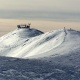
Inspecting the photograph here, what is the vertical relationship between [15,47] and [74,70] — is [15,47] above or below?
below

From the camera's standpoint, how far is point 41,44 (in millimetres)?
70562

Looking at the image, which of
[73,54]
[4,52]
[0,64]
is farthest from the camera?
[4,52]

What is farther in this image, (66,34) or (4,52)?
(4,52)

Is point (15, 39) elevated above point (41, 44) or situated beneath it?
situated beneath

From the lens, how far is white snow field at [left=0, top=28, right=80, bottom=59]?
48928 mm

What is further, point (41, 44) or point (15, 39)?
point (15, 39)

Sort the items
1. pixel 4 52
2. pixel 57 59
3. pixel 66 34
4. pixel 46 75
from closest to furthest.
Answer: pixel 46 75 < pixel 57 59 < pixel 66 34 < pixel 4 52

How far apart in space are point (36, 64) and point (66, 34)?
109ft

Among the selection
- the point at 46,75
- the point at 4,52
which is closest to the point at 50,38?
the point at 4,52

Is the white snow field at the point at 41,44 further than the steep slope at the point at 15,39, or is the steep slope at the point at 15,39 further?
the steep slope at the point at 15,39

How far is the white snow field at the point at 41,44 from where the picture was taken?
1926 inches

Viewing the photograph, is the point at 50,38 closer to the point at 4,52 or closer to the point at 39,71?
the point at 4,52

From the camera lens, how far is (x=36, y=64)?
35.2 m

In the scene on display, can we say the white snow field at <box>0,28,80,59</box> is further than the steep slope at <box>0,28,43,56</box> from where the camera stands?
No
